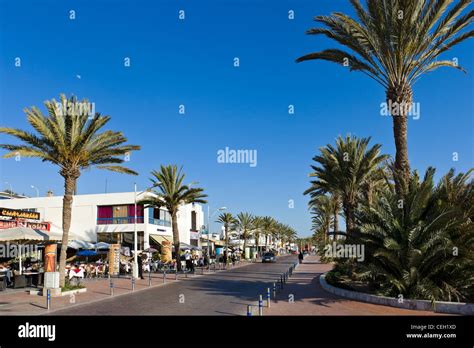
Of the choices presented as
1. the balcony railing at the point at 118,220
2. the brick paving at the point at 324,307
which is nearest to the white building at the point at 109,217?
the balcony railing at the point at 118,220

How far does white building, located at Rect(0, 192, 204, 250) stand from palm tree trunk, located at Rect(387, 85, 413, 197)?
36.1 meters

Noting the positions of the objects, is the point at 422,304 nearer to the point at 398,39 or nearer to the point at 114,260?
the point at 398,39

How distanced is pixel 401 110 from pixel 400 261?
598 centimetres

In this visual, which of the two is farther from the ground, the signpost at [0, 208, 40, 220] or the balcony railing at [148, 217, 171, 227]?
the signpost at [0, 208, 40, 220]

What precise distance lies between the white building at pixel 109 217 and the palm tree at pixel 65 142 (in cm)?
2863

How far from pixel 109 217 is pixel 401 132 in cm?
4135

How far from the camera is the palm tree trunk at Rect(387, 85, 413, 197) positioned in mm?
16911

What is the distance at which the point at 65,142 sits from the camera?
1988 cm

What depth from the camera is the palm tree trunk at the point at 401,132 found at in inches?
A: 666

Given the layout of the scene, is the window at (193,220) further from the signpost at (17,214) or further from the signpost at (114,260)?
the signpost at (114,260)

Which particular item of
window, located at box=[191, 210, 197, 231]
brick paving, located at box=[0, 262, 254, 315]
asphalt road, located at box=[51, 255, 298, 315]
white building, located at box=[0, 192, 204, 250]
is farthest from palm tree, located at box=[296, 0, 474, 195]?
window, located at box=[191, 210, 197, 231]

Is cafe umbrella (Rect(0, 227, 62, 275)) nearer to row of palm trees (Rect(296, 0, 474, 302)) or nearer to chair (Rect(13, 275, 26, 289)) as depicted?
chair (Rect(13, 275, 26, 289))
